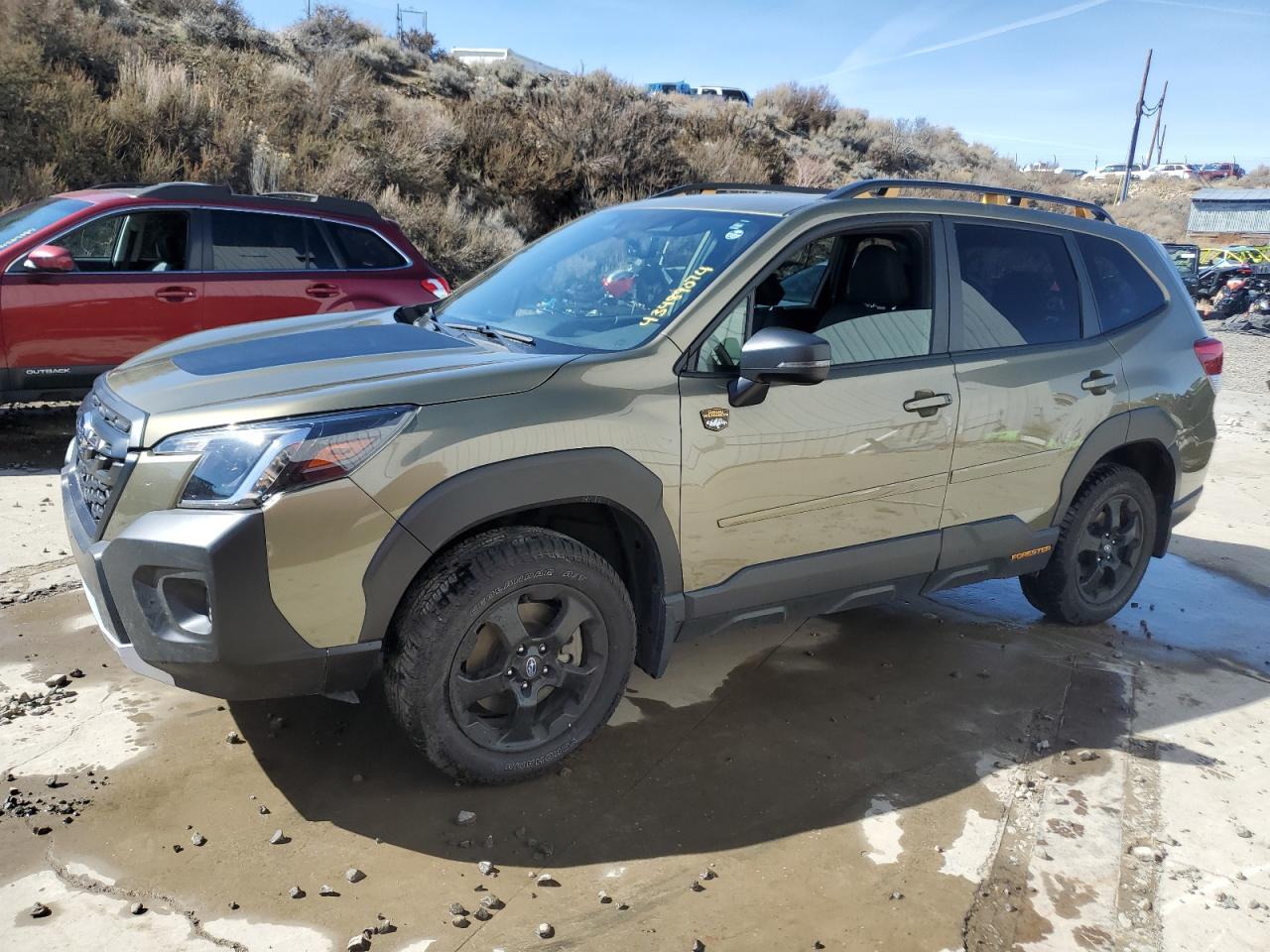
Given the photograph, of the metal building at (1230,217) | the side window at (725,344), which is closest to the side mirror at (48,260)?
the side window at (725,344)

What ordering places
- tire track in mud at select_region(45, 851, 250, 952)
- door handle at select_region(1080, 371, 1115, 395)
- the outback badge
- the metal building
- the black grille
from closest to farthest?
tire track in mud at select_region(45, 851, 250, 952), the black grille, the outback badge, door handle at select_region(1080, 371, 1115, 395), the metal building

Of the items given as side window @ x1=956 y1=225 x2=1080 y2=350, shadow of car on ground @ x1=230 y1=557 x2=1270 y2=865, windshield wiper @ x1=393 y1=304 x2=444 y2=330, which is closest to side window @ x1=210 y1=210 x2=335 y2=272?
windshield wiper @ x1=393 y1=304 x2=444 y2=330

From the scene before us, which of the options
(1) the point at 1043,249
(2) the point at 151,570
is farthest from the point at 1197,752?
(2) the point at 151,570

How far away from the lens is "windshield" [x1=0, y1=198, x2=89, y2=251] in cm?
684

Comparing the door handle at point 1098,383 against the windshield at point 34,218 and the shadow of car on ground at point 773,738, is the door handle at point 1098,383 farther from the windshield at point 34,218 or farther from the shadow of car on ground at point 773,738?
the windshield at point 34,218

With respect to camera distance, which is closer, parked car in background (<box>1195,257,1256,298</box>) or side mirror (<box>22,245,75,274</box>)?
side mirror (<box>22,245,75,274</box>)

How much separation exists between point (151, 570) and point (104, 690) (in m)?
1.29

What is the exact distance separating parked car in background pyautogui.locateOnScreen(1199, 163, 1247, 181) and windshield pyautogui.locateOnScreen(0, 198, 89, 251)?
84022 millimetres

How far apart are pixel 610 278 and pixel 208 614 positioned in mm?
1887

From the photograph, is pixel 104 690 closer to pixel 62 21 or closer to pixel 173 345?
pixel 173 345

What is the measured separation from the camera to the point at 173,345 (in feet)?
12.7

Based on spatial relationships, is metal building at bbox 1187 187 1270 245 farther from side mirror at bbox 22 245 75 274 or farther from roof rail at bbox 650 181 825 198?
side mirror at bbox 22 245 75 274

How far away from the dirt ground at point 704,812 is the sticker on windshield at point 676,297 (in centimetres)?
147

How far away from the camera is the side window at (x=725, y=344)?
3465mm
